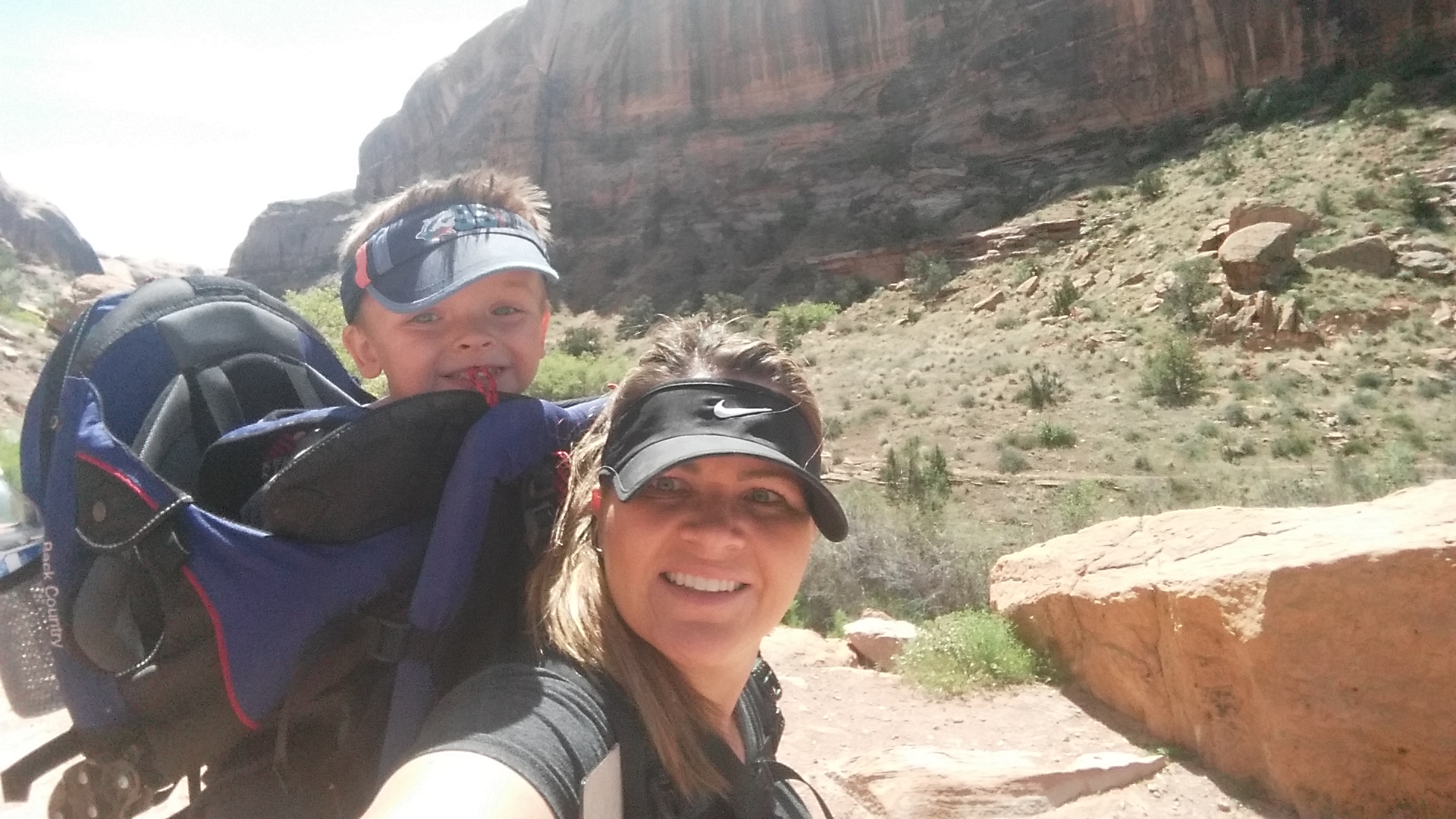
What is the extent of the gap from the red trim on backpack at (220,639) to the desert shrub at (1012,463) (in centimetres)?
1406

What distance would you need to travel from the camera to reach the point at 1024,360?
64.9 feet

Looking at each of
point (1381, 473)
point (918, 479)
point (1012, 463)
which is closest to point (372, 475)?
point (1381, 473)

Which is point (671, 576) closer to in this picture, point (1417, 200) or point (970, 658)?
point (970, 658)

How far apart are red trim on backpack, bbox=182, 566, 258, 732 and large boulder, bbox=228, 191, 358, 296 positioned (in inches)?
2647

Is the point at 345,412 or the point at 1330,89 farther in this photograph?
the point at 1330,89

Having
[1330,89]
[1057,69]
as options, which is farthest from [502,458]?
[1057,69]

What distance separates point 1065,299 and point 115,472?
24.5m

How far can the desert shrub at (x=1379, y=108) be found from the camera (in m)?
24.1

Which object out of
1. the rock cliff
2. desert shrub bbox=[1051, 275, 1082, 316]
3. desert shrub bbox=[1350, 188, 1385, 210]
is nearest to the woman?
desert shrub bbox=[1051, 275, 1082, 316]

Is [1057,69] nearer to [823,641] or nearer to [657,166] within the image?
[657,166]

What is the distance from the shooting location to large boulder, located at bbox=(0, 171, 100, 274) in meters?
46.1

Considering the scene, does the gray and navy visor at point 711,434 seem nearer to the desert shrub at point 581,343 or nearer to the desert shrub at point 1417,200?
the desert shrub at point 1417,200

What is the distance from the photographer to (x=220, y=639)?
1131 millimetres

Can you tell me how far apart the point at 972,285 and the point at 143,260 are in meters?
60.5
